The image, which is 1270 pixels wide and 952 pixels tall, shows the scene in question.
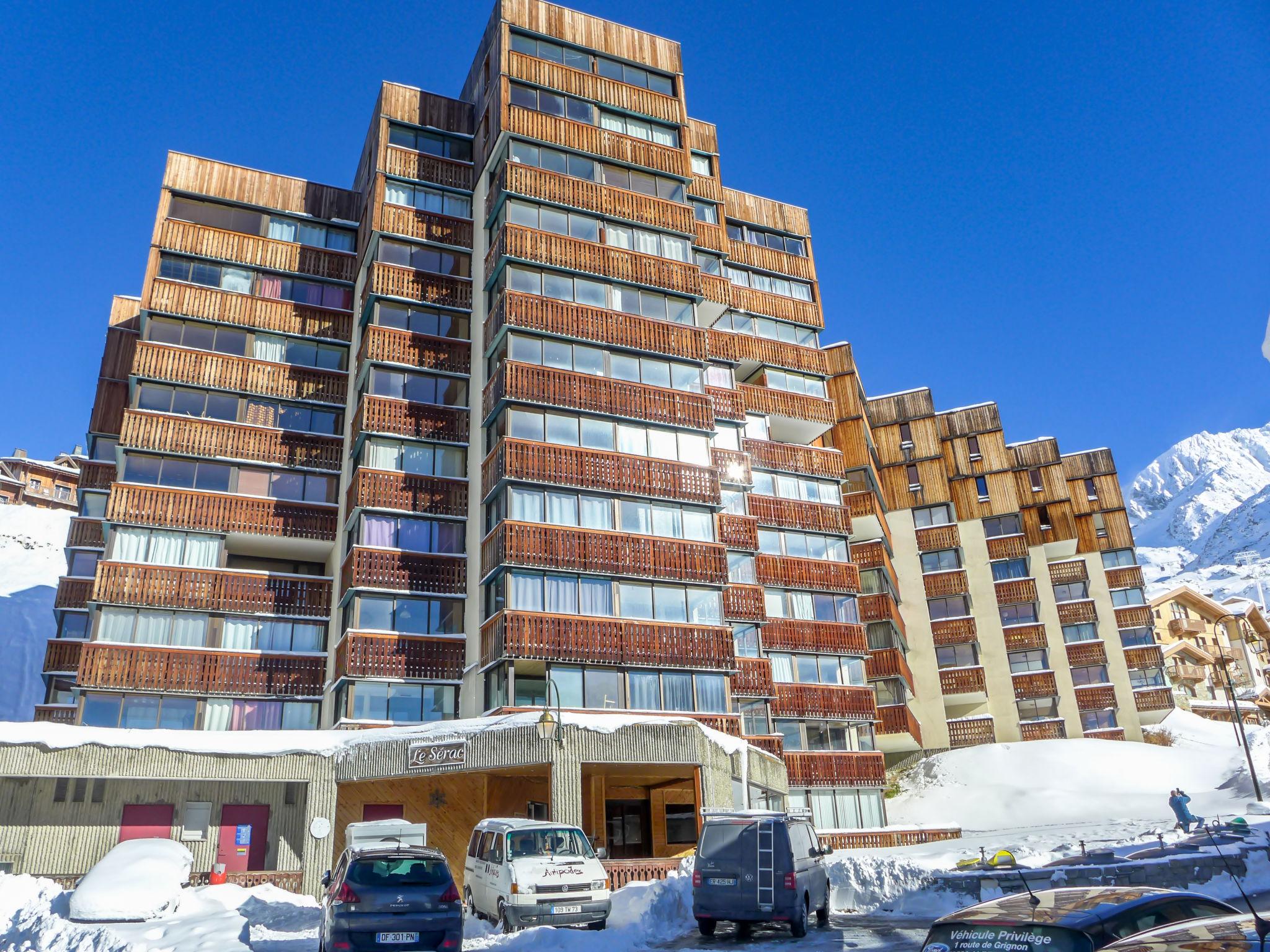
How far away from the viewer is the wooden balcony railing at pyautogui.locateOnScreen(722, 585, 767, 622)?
1543 inches

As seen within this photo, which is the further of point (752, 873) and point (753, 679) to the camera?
point (753, 679)

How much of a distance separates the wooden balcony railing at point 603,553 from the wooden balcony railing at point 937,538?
26.0 metres

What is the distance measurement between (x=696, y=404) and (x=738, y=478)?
523cm

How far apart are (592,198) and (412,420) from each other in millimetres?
11341

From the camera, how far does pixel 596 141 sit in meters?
41.1

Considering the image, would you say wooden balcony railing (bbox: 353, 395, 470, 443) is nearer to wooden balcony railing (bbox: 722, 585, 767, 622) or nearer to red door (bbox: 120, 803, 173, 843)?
wooden balcony railing (bbox: 722, 585, 767, 622)

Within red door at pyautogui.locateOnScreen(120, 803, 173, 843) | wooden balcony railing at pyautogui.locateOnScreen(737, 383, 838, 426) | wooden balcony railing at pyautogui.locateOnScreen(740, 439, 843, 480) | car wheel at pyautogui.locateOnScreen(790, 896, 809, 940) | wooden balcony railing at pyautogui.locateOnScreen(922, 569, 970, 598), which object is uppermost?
wooden balcony railing at pyautogui.locateOnScreen(737, 383, 838, 426)

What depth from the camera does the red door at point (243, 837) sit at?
102ft

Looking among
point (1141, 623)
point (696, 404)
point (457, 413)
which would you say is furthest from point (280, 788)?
point (1141, 623)

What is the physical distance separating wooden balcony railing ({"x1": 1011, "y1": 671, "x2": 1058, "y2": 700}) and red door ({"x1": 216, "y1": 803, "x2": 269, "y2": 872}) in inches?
1640

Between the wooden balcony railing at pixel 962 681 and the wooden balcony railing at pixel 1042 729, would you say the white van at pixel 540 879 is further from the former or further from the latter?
the wooden balcony railing at pixel 1042 729

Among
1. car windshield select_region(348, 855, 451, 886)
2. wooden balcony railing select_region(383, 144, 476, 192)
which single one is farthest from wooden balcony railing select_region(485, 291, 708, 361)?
car windshield select_region(348, 855, 451, 886)

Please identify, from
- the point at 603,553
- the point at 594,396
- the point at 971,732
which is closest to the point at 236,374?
the point at 594,396

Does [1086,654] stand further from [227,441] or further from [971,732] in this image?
[227,441]
